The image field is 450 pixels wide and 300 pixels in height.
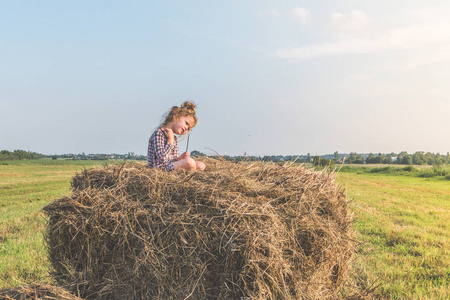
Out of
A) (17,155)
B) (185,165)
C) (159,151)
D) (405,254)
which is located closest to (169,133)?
(159,151)

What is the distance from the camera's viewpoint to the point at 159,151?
180 inches

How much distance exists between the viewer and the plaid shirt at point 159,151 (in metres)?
4.56

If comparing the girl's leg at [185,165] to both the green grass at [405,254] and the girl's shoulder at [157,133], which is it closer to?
the girl's shoulder at [157,133]

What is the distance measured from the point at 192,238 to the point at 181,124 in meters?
2.11

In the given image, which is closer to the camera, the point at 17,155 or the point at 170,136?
the point at 170,136

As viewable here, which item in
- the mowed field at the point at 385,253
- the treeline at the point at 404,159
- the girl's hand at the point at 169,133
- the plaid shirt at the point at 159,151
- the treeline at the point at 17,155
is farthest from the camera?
the treeline at the point at 17,155

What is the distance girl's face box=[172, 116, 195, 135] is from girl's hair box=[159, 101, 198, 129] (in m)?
0.05

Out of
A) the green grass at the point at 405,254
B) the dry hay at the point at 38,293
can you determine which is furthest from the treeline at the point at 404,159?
the dry hay at the point at 38,293

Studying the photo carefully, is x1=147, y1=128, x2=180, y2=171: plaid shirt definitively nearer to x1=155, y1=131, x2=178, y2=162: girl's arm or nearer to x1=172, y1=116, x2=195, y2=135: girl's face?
x1=155, y1=131, x2=178, y2=162: girl's arm

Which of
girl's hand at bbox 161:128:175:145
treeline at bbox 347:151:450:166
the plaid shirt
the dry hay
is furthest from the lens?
treeline at bbox 347:151:450:166

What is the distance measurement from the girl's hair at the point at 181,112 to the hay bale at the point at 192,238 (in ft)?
3.92

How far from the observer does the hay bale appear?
2.94 metres

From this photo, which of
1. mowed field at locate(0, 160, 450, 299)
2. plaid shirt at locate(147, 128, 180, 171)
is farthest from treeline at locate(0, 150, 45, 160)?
plaid shirt at locate(147, 128, 180, 171)

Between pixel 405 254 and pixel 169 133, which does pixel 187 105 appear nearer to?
pixel 169 133
